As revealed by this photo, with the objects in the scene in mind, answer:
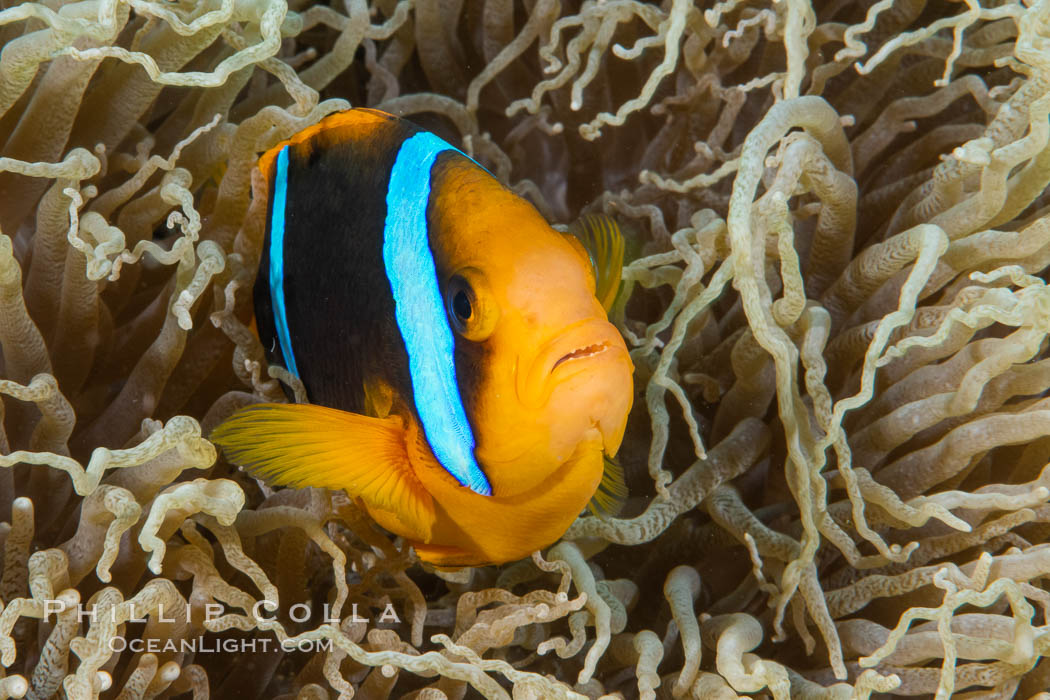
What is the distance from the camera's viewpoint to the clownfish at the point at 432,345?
0.62 meters

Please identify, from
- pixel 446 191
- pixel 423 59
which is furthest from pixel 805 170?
pixel 423 59

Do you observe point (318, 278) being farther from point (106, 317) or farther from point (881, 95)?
A: point (881, 95)

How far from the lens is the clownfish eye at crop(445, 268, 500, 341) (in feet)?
2.07

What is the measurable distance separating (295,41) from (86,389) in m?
0.60

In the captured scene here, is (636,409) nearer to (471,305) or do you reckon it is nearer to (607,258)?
(607,258)

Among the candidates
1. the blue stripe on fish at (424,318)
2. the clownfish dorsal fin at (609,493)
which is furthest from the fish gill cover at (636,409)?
the blue stripe on fish at (424,318)

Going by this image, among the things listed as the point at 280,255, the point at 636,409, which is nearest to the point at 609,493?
the point at 636,409

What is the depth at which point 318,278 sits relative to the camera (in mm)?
804

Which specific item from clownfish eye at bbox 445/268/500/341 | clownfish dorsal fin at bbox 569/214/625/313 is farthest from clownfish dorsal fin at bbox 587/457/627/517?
clownfish eye at bbox 445/268/500/341

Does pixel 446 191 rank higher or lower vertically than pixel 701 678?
higher

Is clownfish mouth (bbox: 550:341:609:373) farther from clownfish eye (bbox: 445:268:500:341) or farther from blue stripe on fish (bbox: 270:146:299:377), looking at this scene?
blue stripe on fish (bbox: 270:146:299:377)

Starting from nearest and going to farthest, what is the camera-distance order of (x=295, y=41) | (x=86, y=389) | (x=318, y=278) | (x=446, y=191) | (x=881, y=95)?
(x=446, y=191), (x=318, y=278), (x=86, y=389), (x=881, y=95), (x=295, y=41)

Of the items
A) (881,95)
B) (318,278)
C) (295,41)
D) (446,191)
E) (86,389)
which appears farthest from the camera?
(295,41)

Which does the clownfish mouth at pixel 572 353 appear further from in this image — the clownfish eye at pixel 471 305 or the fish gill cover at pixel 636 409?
the fish gill cover at pixel 636 409
